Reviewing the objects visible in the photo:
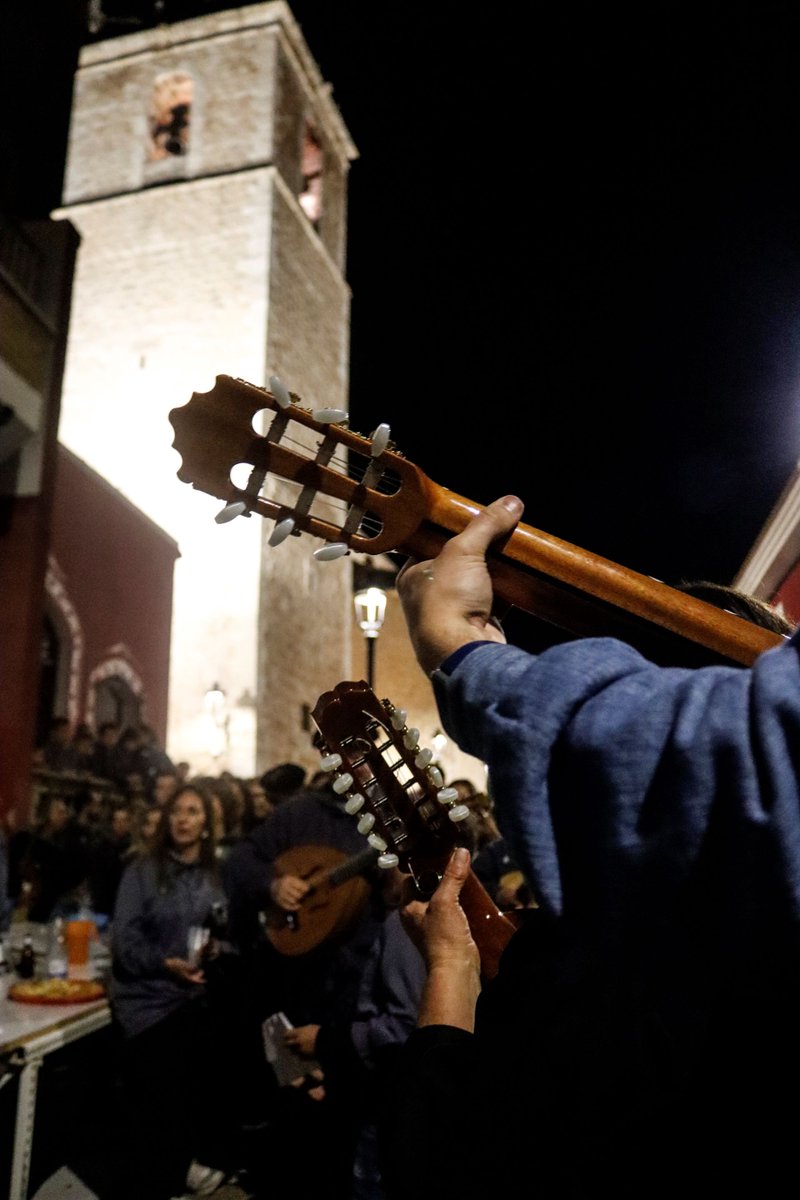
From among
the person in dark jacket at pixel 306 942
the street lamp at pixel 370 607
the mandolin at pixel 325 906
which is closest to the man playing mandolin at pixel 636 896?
the person in dark jacket at pixel 306 942

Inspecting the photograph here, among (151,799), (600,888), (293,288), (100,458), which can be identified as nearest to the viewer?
(600,888)

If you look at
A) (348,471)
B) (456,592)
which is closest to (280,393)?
(348,471)

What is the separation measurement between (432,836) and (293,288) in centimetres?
2376

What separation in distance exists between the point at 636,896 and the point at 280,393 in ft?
2.32

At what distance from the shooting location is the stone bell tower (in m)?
19.5

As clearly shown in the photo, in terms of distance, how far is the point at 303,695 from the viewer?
2167 cm

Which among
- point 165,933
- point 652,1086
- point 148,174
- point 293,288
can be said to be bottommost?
point 165,933

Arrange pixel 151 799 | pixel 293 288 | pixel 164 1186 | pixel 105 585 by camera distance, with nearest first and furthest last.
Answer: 1. pixel 164 1186
2. pixel 151 799
3. pixel 105 585
4. pixel 293 288

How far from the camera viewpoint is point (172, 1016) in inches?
178

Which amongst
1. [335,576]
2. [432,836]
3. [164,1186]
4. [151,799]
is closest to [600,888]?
[432,836]

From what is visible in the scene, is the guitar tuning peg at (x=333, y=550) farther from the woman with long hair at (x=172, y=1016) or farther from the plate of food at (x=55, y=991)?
the woman with long hair at (x=172, y=1016)

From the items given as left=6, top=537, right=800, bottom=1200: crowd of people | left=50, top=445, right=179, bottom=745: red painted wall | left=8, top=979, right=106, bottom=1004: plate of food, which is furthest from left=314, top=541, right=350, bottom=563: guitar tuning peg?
left=50, top=445, right=179, bottom=745: red painted wall

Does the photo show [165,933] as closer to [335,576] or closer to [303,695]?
[303,695]

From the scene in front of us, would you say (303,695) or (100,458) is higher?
(100,458)
